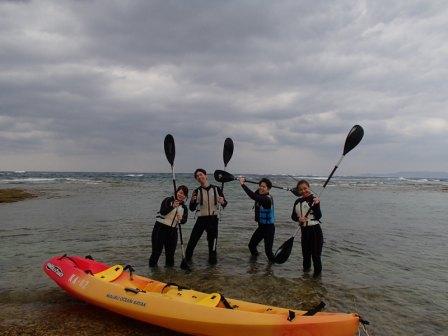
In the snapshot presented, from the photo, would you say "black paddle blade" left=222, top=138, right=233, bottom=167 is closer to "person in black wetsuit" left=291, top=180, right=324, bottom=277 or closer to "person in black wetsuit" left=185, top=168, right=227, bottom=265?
"person in black wetsuit" left=185, top=168, right=227, bottom=265

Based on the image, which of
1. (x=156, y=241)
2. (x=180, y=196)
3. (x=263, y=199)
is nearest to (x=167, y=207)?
(x=180, y=196)

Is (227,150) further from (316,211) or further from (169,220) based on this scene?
(316,211)

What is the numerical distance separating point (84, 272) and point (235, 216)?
40.3 ft

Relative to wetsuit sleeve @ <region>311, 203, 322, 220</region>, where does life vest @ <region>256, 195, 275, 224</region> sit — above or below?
below

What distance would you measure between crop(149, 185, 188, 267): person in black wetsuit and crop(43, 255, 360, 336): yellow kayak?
166cm

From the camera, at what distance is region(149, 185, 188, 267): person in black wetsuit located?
8.05 metres

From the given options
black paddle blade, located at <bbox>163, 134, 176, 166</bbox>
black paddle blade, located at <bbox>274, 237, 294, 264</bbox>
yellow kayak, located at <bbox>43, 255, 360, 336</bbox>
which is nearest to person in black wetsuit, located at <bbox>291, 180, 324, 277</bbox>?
black paddle blade, located at <bbox>274, 237, 294, 264</bbox>

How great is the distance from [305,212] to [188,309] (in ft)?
11.6

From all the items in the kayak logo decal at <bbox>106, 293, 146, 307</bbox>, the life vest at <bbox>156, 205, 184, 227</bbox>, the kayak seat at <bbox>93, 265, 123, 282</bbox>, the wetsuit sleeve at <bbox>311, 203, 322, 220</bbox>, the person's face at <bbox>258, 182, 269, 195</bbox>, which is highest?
the person's face at <bbox>258, 182, 269, 195</bbox>

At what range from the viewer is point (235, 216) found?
18328 millimetres

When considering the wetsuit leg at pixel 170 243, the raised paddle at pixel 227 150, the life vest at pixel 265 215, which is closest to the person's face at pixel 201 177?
the wetsuit leg at pixel 170 243

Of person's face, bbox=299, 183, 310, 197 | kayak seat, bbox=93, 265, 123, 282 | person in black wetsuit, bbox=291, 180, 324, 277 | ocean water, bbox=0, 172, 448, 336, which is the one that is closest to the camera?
ocean water, bbox=0, 172, 448, 336

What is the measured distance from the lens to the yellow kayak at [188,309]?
466 centimetres

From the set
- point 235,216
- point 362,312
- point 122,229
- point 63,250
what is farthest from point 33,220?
point 362,312
